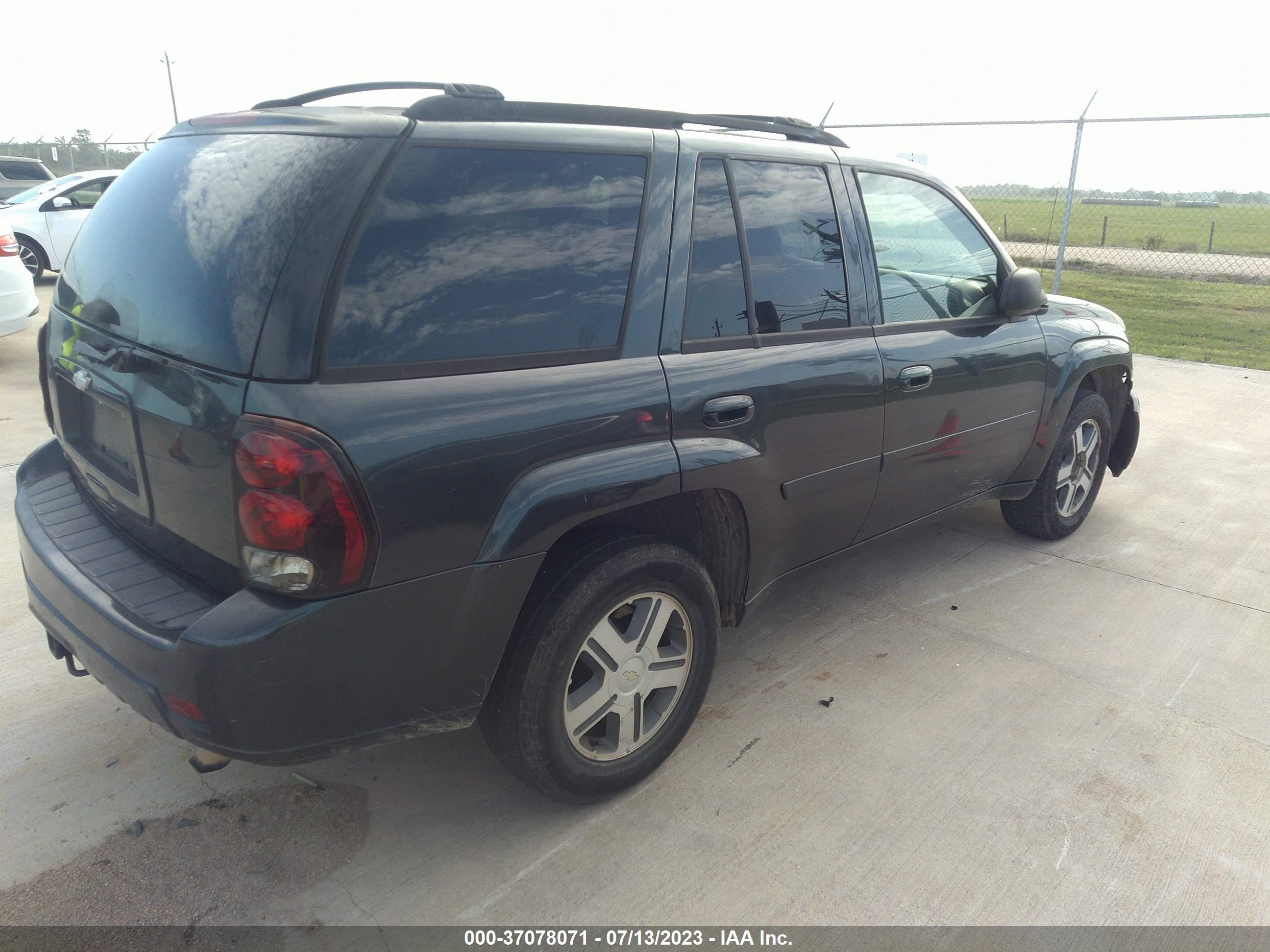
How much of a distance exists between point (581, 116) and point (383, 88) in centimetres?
A: 58

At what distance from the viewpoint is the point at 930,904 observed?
234cm

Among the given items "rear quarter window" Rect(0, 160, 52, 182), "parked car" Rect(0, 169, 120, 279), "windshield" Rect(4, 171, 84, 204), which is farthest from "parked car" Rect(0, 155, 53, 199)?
"parked car" Rect(0, 169, 120, 279)

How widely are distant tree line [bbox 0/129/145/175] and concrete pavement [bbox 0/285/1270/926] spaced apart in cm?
2442

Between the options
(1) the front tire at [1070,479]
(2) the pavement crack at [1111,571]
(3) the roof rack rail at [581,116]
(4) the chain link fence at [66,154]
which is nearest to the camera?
(3) the roof rack rail at [581,116]

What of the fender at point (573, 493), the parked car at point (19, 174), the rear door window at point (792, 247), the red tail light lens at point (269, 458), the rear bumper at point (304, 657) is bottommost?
the rear bumper at point (304, 657)

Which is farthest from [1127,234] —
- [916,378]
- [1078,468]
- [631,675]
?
→ [631,675]

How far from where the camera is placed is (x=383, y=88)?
8.67 ft

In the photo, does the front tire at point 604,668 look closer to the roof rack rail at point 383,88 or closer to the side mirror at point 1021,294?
the roof rack rail at point 383,88

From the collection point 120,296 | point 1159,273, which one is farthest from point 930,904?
point 1159,273

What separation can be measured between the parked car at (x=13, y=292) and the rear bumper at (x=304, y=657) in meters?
6.21

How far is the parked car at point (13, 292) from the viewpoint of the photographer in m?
7.30

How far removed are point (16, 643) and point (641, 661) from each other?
2414 millimetres

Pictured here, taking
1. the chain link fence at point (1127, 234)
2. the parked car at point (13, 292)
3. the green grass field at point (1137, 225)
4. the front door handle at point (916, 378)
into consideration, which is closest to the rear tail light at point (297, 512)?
the front door handle at point (916, 378)

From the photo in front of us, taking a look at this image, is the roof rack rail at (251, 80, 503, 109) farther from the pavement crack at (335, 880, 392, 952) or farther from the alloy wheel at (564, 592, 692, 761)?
the pavement crack at (335, 880, 392, 952)
